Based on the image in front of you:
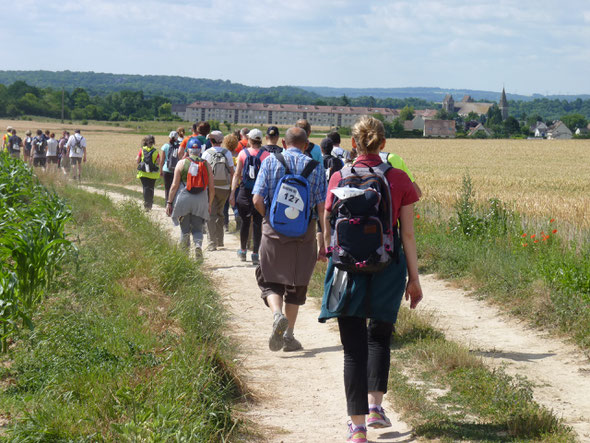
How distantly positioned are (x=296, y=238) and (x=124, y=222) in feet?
19.7

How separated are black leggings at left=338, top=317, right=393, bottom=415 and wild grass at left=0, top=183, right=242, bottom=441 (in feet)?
2.29

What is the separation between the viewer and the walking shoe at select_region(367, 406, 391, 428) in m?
4.61

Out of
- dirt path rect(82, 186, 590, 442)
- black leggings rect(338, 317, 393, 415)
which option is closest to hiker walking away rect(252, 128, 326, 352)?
dirt path rect(82, 186, 590, 442)

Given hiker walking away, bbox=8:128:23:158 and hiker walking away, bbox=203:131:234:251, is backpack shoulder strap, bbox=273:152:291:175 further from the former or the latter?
hiker walking away, bbox=8:128:23:158

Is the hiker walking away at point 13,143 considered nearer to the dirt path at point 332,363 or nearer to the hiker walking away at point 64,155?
the hiker walking away at point 64,155

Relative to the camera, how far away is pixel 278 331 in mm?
6074

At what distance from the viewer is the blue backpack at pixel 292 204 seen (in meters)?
6.28

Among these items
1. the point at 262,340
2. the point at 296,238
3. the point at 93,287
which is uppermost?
the point at 296,238

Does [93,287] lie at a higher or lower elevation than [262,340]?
higher

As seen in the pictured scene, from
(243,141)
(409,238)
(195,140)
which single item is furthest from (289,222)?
(243,141)

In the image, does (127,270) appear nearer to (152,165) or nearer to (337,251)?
(337,251)

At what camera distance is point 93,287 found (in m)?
6.95

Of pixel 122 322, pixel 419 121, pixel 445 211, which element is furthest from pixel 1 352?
pixel 419 121

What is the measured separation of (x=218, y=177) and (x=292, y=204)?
5.50 m
